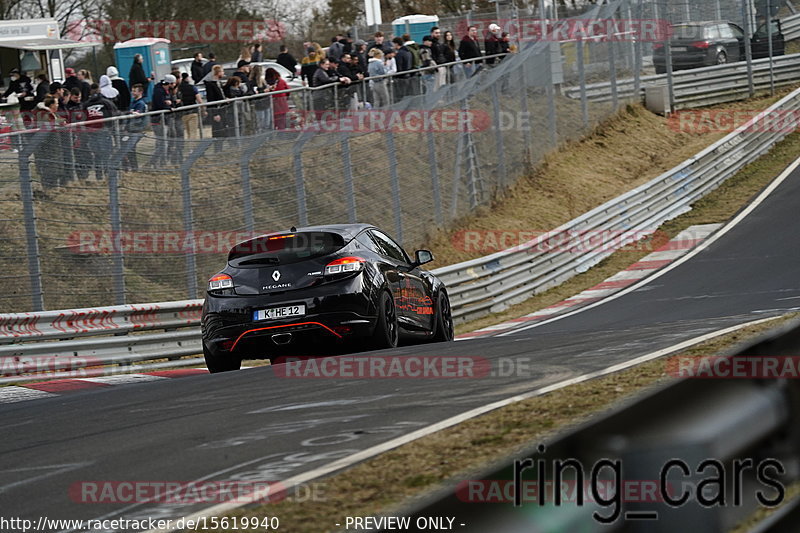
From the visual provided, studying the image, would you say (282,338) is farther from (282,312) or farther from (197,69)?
(197,69)

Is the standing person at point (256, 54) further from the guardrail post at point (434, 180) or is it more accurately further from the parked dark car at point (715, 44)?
the parked dark car at point (715, 44)

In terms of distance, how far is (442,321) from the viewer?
46.6 feet

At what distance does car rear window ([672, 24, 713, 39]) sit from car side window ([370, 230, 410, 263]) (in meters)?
25.4

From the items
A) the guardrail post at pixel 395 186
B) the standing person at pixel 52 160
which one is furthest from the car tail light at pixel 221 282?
the guardrail post at pixel 395 186

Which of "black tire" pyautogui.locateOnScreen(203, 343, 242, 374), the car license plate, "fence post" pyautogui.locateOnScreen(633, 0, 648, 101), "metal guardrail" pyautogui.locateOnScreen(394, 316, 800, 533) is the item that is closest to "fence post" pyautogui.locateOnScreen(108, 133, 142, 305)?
"black tire" pyautogui.locateOnScreen(203, 343, 242, 374)

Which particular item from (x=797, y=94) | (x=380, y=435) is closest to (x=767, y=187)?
(x=797, y=94)

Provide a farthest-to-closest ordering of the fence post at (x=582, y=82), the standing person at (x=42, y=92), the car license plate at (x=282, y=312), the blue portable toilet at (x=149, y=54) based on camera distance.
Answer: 1. the blue portable toilet at (x=149, y=54)
2. the fence post at (x=582, y=82)
3. the standing person at (x=42, y=92)
4. the car license plate at (x=282, y=312)

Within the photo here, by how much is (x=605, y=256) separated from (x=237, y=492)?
68.2ft

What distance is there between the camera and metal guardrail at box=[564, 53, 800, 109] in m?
36.7

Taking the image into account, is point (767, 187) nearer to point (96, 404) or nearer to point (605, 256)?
point (605, 256)

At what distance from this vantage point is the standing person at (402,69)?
75.8 ft

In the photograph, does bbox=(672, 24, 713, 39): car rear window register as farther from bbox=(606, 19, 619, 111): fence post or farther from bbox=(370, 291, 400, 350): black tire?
bbox=(370, 291, 400, 350): black tire

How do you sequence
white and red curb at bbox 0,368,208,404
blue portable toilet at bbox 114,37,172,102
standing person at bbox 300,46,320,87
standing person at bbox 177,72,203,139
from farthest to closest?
blue portable toilet at bbox 114,37,172,102 < standing person at bbox 300,46,320,87 < standing person at bbox 177,72,203,139 < white and red curb at bbox 0,368,208,404

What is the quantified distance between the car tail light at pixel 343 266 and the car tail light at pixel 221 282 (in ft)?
3.19
